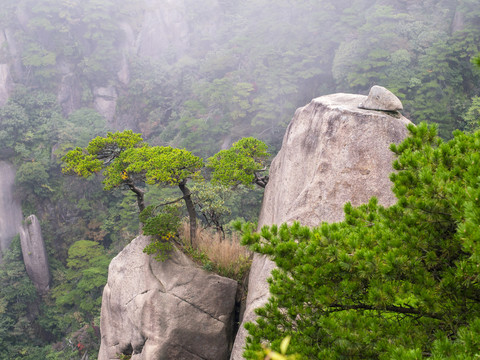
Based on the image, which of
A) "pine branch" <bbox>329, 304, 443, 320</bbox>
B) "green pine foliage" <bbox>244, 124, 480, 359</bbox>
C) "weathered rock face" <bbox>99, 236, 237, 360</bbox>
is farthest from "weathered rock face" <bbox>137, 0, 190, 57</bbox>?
"pine branch" <bbox>329, 304, 443, 320</bbox>

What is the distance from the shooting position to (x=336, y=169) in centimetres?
443

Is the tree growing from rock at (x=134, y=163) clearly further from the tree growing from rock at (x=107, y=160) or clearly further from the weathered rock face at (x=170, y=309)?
the weathered rock face at (x=170, y=309)

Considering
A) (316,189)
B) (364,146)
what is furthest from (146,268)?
(364,146)

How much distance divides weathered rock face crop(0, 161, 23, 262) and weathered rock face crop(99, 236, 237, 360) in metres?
14.9

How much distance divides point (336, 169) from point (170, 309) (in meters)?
3.15

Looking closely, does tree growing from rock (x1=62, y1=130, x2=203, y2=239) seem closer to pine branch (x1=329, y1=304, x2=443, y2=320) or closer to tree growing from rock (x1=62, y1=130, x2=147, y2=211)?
tree growing from rock (x1=62, y1=130, x2=147, y2=211)

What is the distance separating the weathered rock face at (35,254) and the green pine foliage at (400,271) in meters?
17.7

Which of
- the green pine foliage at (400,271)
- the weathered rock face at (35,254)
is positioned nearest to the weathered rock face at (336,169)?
the green pine foliage at (400,271)

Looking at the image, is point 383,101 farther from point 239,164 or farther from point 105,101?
point 105,101

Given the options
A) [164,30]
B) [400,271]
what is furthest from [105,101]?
[400,271]

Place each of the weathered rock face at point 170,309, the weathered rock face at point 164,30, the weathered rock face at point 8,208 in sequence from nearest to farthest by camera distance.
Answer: the weathered rock face at point 170,309 → the weathered rock face at point 8,208 → the weathered rock face at point 164,30

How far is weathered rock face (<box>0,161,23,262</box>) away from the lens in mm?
17266

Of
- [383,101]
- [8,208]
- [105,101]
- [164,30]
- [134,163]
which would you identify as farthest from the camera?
[164,30]

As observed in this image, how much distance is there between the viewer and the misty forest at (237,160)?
1.97 meters
